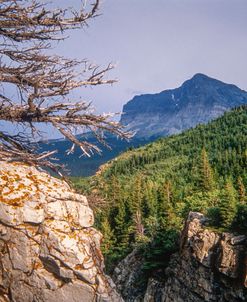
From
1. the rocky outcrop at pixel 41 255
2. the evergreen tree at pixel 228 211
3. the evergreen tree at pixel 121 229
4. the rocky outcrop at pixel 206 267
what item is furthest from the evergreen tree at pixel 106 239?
the rocky outcrop at pixel 41 255

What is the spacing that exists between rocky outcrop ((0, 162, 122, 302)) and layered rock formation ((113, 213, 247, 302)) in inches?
1273

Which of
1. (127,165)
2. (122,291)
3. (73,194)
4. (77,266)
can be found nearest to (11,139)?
(73,194)

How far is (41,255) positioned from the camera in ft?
25.4

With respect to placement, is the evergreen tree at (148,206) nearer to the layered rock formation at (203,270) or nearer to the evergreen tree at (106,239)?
the evergreen tree at (106,239)

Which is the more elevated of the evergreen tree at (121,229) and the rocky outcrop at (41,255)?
the rocky outcrop at (41,255)

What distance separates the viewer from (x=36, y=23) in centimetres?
831

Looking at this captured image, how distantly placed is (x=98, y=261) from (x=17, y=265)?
1774mm

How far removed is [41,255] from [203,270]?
36907mm

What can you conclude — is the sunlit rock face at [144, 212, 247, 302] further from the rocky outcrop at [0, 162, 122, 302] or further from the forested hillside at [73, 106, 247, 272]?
the rocky outcrop at [0, 162, 122, 302]

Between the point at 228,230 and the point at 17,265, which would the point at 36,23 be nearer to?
the point at 17,265

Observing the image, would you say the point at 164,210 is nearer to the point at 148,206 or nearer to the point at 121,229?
the point at 148,206

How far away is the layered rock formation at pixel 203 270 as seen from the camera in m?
37.9

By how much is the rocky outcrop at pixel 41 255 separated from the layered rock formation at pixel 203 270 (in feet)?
106

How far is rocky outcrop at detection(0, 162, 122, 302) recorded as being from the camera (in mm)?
7672
